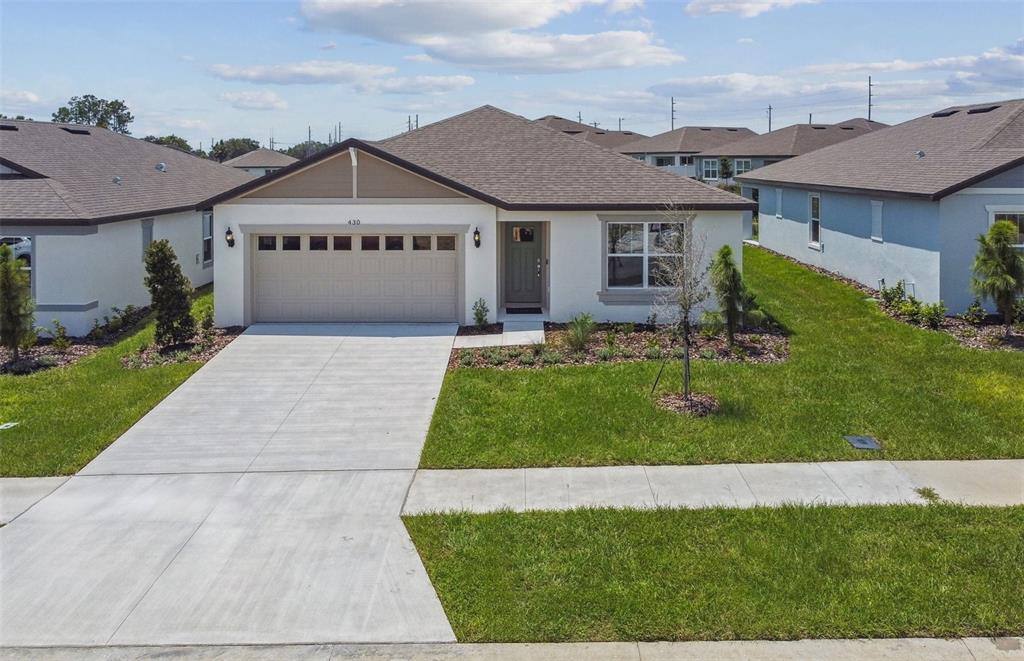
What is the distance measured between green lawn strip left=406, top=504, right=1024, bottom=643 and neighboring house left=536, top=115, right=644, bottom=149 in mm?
49502

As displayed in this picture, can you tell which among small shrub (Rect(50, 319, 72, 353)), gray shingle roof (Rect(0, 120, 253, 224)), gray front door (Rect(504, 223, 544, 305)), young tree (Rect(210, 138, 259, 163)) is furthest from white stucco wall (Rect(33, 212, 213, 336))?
young tree (Rect(210, 138, 259, 163))

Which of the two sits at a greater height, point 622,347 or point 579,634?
point 622,347

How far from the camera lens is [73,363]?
16.9 metres

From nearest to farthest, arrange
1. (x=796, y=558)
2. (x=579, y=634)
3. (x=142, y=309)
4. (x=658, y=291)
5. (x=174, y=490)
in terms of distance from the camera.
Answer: (x=579, y=634) → (x=796, y=558) → (x=174, y=490) → (x=658, y=291) → (x=142, y=309)

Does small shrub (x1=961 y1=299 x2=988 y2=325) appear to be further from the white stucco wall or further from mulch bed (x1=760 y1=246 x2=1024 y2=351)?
the white stucco wall

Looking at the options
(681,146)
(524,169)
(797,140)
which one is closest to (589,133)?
(681,146)

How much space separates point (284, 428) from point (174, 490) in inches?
97.4

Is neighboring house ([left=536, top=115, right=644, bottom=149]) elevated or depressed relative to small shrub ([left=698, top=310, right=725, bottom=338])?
elevated

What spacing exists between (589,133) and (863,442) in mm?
61233

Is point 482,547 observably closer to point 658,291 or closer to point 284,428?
point 284,428

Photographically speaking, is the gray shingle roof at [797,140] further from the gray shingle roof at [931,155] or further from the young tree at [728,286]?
the young tree at [728,286]

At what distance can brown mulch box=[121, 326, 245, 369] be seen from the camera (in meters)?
16.5

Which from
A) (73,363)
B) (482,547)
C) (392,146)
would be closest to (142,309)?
(73,363)

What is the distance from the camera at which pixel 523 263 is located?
68.3 feet
